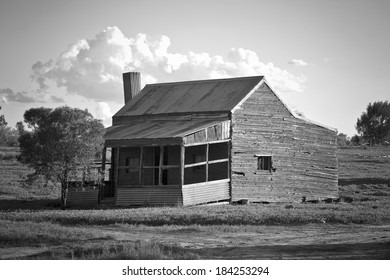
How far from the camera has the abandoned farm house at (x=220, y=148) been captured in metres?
29.2

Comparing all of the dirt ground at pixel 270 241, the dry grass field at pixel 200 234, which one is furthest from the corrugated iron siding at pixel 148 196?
the dirt ground at pixel 270 241

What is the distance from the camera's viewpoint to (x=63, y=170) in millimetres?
27922

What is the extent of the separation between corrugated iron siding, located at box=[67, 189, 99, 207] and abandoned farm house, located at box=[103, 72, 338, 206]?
3.34 ft

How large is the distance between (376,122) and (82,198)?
53387 millimetres

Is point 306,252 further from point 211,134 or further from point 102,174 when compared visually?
point 102,174

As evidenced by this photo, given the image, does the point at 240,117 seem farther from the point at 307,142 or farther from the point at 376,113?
the point at 376,113

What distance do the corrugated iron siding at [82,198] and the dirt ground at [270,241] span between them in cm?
868

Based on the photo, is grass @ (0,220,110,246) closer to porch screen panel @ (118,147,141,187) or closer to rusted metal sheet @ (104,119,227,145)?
A: rusted metal sheet @ (104,119,227,145)

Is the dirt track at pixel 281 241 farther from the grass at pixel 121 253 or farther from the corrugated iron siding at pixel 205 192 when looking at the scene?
the corrugated iron siding at pixel 205 192

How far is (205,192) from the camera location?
1140 inches

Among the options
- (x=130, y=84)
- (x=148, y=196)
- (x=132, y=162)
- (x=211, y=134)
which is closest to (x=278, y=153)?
(x=211, y=134)

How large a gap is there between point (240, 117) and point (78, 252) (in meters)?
16.9
